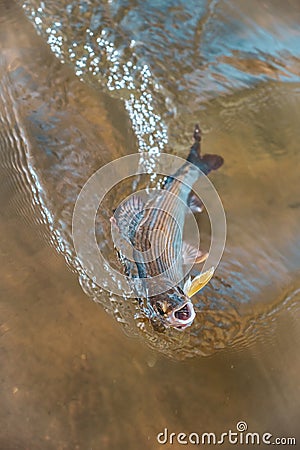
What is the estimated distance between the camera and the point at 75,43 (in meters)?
3.73

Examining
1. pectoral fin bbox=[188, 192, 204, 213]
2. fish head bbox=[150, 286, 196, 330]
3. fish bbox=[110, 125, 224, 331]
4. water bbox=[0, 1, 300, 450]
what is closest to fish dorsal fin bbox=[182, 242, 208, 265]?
fish bbox=[110, 125, 224, 331]

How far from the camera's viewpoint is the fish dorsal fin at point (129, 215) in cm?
303

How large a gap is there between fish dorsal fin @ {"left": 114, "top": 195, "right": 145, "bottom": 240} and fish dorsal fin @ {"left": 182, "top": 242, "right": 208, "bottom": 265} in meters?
0.40

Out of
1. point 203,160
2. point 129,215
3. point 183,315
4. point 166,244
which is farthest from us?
point 203,160

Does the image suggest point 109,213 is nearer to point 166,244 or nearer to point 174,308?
point 166,244

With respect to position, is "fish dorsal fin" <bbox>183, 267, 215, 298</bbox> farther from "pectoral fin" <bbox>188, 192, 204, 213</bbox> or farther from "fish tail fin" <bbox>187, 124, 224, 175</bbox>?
"fish tail fin" <bbox>187, 124, 224, 175</bbox>

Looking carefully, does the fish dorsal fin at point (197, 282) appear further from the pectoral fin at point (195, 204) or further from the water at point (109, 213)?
the pectoral fin at point (195, 204)

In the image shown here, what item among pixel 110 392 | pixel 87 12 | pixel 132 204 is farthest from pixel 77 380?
pixel 87 12

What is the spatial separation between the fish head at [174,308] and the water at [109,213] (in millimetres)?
434

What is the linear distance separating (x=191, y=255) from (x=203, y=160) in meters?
0.78

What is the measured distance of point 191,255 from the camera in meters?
3.20

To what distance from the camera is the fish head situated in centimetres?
242

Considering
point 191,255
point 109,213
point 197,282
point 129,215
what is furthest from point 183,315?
point 109,213

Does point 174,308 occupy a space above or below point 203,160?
below
